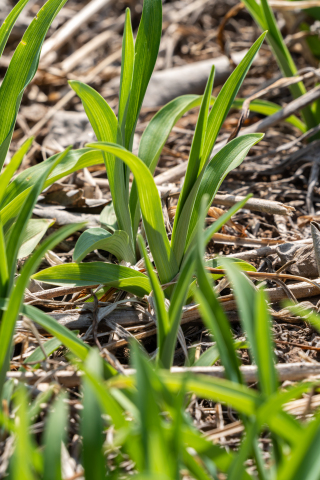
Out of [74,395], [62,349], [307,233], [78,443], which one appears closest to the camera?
[78,443]

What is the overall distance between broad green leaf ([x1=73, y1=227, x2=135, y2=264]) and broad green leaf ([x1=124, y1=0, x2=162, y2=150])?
31cm

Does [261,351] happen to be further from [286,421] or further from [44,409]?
[44,409]

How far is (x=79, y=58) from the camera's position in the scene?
9.53 ft

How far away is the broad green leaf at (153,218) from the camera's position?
38.6 inches

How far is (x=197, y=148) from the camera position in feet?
3.66

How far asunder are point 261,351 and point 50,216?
1.12m

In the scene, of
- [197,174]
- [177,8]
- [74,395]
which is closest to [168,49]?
[177,8]

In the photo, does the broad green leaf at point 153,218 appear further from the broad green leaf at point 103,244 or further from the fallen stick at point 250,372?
the fallen stick at point 250,372

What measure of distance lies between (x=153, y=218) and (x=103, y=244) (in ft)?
0.53

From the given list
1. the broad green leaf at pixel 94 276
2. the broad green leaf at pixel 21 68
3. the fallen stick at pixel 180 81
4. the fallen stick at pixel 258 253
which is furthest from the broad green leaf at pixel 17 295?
the fallen stick at pixel 180 81

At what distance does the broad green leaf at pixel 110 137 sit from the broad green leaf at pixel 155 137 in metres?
0.10

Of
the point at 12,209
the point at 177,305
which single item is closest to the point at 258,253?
the point at 177,305

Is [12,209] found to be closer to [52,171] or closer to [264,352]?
[52,171]

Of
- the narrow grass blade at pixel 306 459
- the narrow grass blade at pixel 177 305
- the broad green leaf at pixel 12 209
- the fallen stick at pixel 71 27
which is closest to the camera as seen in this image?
the narrow grass blade at pixel 306 459
